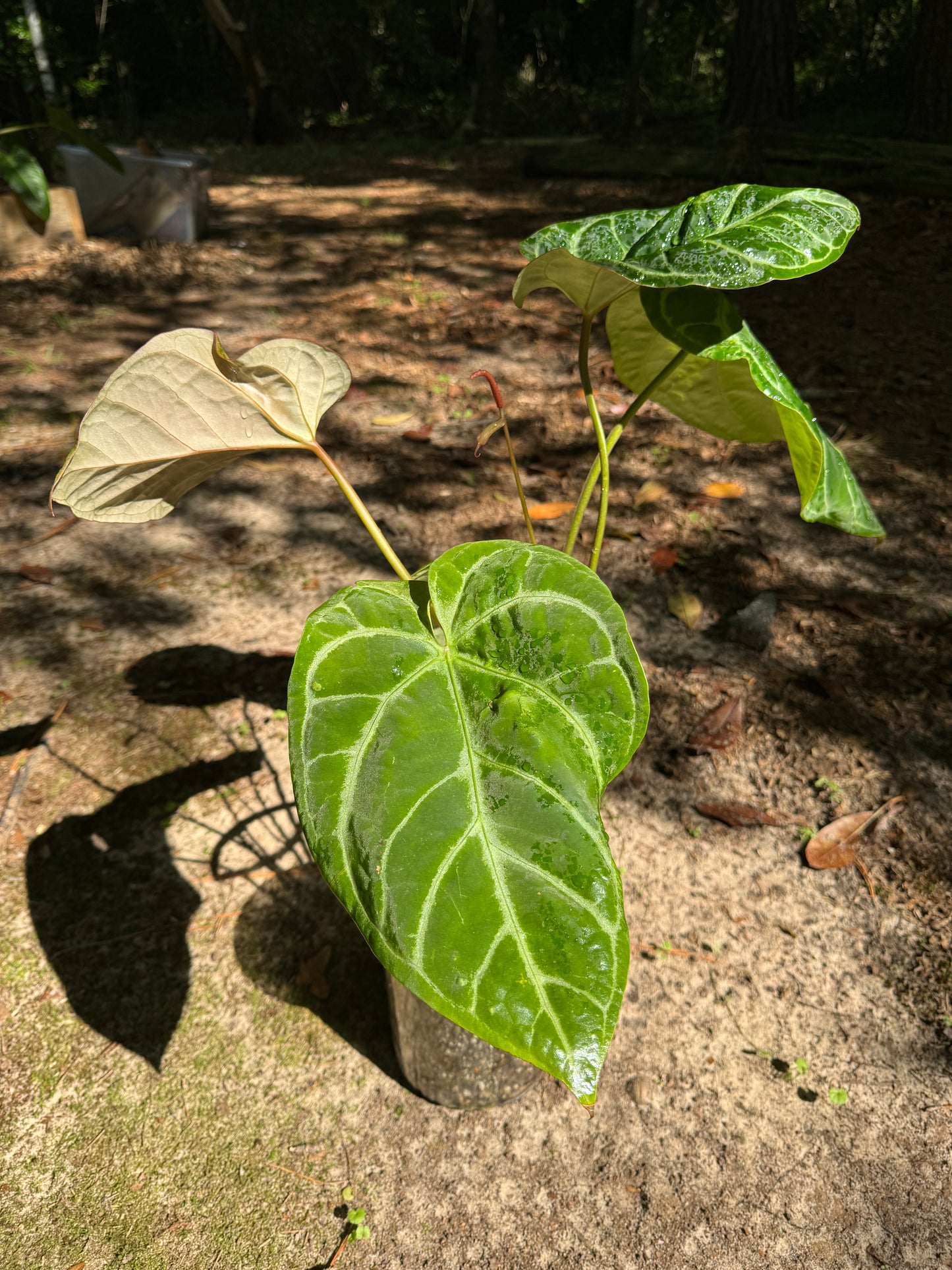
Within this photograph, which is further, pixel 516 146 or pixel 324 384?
pixel 516 146

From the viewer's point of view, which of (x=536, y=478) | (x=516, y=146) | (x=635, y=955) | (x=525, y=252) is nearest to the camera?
(x=525, y=252)

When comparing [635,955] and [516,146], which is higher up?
[516,146]

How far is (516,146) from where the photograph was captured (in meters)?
7.87

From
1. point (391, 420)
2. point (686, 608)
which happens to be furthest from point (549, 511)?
point (391, 420)

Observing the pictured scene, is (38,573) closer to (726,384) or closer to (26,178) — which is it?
(726,384)

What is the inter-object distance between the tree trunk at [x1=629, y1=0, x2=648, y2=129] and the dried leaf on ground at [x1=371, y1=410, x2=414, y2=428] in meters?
5.81

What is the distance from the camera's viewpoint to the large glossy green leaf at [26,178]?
11.3 feet

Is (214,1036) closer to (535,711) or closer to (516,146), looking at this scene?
(535,711)

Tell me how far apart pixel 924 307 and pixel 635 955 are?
3552 mm

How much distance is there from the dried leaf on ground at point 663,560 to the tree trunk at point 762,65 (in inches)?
177

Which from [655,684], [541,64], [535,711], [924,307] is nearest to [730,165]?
[924,307]

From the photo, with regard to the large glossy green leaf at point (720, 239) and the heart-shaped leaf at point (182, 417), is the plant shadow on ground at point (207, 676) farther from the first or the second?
the large glossy green leaf at point (720, 239)

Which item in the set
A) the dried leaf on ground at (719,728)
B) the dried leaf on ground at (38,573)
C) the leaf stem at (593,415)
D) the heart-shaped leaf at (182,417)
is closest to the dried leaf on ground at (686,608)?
the dried leaf on ground at (719,728)

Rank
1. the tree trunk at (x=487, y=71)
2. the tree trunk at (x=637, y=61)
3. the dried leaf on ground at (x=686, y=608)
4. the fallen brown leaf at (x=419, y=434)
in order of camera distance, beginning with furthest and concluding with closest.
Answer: the tree trunk at (x=487, y=71)
the tree trunk at (x=637, y=61)
the fallen brown leaf at (x=419, y=434)
the dried leaf on ground at (x=686, y=608)
